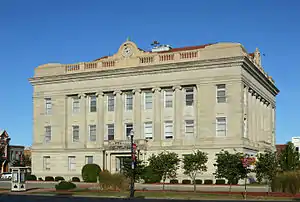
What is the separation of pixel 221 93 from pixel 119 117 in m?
14.4

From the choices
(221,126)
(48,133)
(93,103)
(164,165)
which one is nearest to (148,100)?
(93,103)

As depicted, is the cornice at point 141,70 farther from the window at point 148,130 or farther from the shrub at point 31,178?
the shrub at point 31,178

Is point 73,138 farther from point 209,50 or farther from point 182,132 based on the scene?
point 209,50

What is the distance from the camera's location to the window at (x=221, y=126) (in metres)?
58.8

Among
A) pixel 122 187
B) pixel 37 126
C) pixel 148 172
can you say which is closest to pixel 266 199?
pixel 122 187

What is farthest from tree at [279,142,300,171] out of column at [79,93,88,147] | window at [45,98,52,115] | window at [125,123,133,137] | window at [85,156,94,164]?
window at [45,98,52,115]

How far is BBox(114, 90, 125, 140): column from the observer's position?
214 feet

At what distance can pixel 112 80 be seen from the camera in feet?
218

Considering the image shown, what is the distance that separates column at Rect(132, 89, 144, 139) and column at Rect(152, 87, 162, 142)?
2087 mm

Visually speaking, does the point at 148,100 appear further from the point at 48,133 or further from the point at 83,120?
the point at 48,133

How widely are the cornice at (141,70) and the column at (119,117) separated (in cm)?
279

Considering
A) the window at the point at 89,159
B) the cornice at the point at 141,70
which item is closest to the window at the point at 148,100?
the cornice at the point at 141,70

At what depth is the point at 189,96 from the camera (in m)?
61.5

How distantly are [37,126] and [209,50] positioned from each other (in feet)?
93.4
